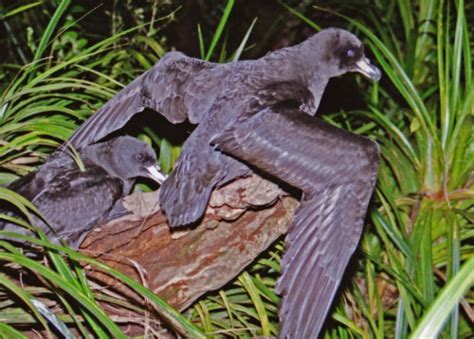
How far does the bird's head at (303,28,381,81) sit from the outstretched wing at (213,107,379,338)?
1.63ft

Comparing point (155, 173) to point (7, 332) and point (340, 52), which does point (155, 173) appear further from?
point (7, 332)

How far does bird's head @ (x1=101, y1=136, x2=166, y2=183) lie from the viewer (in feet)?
10.7

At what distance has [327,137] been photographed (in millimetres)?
2795

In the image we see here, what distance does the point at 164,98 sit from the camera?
3.27 metres

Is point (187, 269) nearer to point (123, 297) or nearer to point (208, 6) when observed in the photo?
point (123, 297)

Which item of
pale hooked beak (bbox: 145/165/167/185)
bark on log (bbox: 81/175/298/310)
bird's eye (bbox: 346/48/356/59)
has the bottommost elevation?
bark on log (bbox: 81/175/298/310)

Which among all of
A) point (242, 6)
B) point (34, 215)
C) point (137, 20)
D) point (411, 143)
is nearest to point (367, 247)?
point (411, 143)

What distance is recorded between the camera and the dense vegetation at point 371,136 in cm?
306

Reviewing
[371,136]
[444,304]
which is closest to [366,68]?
[371,136]

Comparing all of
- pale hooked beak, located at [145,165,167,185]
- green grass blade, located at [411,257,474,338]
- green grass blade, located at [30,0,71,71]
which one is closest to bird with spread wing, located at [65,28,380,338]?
pale hooked beak, located at [145,165,167,185]

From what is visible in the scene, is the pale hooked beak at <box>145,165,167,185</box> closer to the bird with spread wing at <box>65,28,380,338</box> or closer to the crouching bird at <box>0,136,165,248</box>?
the crouching bird at <box>0,136,165,248</box>

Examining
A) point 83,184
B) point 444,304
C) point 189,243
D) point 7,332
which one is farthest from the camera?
point 83,184

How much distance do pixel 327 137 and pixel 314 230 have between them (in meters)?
0.30

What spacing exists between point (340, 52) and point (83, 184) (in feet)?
3.56
